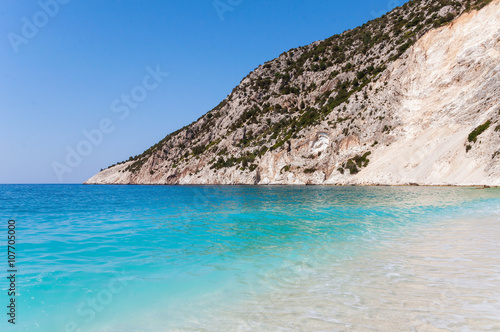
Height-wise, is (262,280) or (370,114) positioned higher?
(370,114)

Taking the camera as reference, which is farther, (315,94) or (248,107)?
(248,107)

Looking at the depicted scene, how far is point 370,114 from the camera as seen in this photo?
69500 mm

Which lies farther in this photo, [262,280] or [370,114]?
[370,114]

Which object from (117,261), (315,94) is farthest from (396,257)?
(315,94)

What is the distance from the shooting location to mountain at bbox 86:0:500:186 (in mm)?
50312

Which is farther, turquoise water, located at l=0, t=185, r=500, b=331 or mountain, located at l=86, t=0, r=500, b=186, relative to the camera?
mountain, located at l=86, t=0, r=500, b=186

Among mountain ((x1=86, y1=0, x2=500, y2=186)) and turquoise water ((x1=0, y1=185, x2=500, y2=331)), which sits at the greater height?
mountain ((x1=86, y1=0, x2=500, y2=186))

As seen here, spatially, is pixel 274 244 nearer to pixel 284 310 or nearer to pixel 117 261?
pixel 117 261

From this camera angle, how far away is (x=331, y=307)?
5762 millimetres

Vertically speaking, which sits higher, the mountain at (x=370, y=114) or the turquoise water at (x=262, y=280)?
the mountain at (x=370, y=114)

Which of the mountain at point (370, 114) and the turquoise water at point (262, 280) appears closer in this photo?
the turquoise water at point (262, 280)

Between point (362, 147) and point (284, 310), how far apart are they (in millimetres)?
67154

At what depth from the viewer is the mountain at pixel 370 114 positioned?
50312mm

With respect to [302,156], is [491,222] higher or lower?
lower
